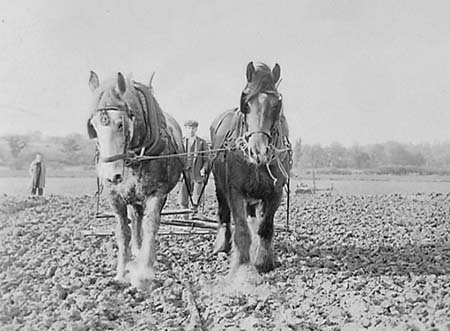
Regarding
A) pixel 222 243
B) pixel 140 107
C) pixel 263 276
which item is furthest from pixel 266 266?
pixel 140 107

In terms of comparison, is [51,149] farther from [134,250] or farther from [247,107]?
[247,107]

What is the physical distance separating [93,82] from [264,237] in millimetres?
441

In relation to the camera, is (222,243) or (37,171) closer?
(37,171)

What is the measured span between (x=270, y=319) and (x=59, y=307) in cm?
34

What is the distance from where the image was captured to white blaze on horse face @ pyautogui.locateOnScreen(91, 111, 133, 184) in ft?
2.93

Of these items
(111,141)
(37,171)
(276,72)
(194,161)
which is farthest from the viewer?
(194,161)

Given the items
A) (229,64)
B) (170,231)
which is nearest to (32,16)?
(229,64)

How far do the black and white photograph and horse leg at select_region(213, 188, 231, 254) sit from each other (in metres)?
0.03

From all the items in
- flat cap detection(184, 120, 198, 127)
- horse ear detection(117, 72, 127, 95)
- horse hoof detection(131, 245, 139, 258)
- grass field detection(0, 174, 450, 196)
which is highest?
horse ear detection(117, 72, 127, 95)

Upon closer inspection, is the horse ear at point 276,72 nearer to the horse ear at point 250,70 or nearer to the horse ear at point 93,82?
the horse ear at point 250,70

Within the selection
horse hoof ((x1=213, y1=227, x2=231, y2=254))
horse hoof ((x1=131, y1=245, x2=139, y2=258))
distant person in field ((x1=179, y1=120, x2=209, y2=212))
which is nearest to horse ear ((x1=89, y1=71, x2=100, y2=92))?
distant person in field ((x1=179, y1=120, x2=209, y2=212))

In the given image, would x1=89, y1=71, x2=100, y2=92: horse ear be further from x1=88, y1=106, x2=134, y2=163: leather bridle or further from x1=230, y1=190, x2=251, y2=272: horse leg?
x1=230, y1=190, x2=251, y2=272: horse leg

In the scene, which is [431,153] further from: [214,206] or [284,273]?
[214,206]

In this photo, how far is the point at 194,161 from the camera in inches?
48.0
